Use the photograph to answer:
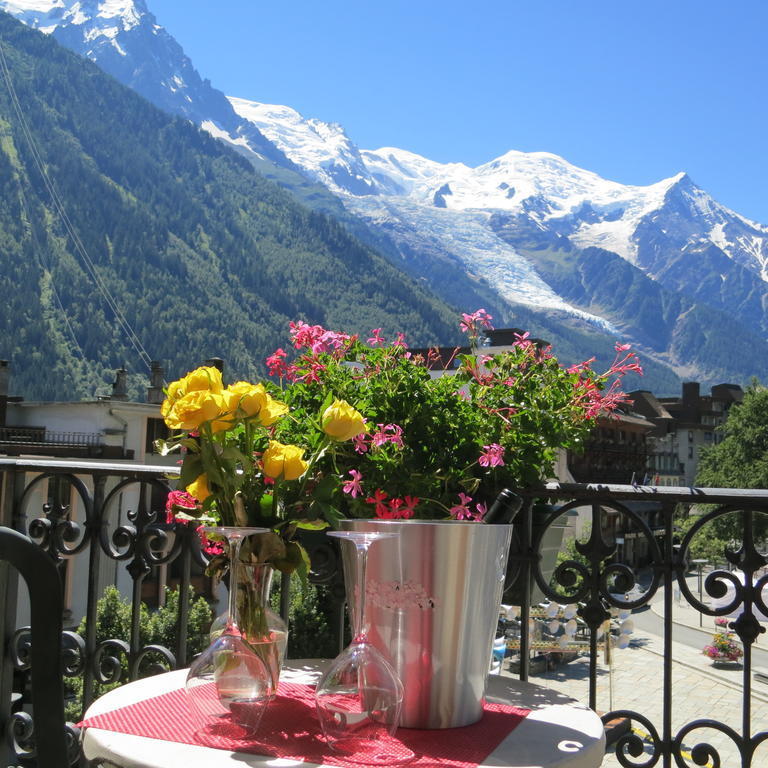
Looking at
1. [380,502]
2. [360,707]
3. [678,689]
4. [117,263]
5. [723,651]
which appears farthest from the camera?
[117,263]

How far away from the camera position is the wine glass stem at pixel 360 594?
5.54ft

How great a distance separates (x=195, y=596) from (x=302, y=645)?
24.3 ft

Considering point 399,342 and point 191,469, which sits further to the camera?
point 399,342

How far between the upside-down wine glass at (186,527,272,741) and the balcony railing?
0.38m

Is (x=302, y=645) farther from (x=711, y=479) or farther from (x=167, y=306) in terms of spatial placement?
(x=167, y=306)

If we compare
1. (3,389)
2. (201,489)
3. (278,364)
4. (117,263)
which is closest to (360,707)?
(201,489)

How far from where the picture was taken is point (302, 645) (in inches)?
899

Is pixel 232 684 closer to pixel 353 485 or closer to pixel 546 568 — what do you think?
pixel 353 485

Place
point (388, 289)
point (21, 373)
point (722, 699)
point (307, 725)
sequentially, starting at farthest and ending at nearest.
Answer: point (388, 289) → point (21, 373) → point (722, 699) → point (307, 725)

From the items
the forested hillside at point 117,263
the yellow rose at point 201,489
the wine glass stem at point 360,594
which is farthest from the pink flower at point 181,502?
the forested hillside at point 117,263

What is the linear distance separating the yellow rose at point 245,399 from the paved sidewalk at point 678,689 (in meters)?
20.2

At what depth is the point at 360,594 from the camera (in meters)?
1.71

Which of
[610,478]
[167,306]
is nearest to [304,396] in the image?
[610,478]

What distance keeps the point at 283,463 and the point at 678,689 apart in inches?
1150
